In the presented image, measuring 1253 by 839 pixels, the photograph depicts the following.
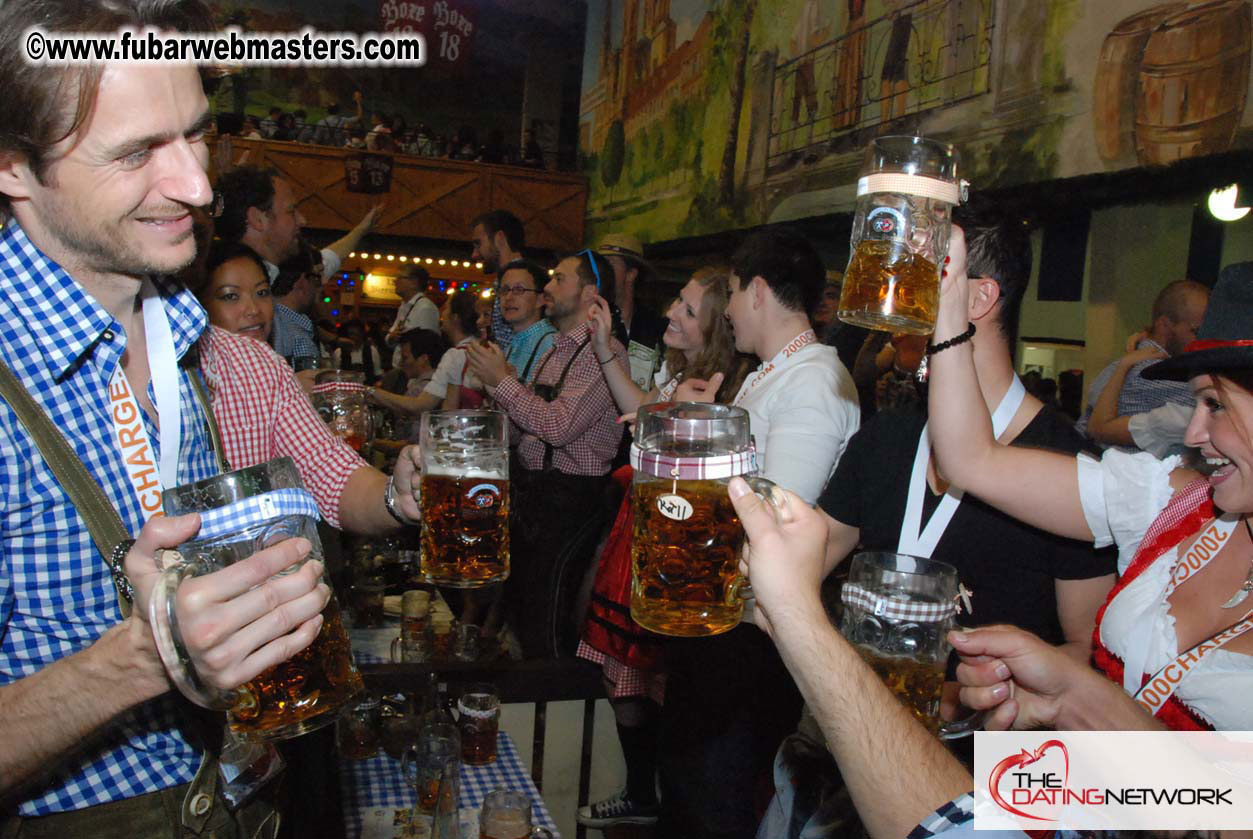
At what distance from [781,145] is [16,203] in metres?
9.15

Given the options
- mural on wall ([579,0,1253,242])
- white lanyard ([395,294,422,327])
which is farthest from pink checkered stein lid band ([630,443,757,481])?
white lanyard ([395,294,422,327])

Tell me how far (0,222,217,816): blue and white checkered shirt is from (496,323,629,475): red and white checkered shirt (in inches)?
95.4

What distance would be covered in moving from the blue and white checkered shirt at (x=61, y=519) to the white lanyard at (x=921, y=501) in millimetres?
1408

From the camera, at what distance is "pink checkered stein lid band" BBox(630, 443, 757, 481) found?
1.05 meters

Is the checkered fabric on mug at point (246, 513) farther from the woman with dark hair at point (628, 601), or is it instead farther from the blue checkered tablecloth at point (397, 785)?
the woman with dark hair at point (628, 601)

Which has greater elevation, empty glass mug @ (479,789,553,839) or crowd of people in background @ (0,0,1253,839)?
crowd of people in background @ (0,0,1253,839)

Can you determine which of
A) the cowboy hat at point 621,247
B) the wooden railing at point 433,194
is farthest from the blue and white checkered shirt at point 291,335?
the wooden railing at point 433,194

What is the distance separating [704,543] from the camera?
1100 millimetres

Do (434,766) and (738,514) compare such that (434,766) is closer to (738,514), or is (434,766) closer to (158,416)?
(158,416)

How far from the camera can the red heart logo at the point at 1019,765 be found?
104cm

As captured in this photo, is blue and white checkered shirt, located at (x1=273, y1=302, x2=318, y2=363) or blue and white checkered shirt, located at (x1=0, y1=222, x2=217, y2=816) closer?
blue and white checkered shirt, located at (x1=0, y1=222, x2=217, y2=816)

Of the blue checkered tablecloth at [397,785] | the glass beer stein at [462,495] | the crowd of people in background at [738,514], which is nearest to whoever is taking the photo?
the crowd of people in background at [738,514]

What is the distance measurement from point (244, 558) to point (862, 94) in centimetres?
833

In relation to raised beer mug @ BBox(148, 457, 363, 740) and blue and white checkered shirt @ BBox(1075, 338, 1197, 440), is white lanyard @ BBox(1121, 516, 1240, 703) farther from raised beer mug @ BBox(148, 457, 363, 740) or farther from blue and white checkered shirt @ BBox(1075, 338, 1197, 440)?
blue and white checkered shirt @ BBox(1075, 338, 1197, 440)
